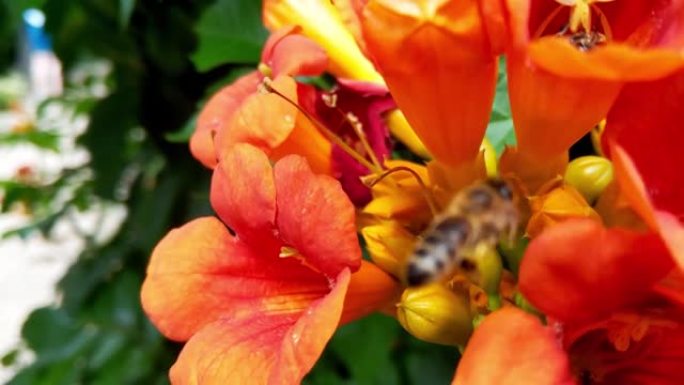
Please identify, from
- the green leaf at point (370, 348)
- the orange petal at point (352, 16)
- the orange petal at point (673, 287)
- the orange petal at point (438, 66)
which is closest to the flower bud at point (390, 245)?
the orange petal at point (438, 66)

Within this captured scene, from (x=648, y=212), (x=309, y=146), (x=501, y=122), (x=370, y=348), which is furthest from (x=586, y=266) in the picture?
(x=370, y=348)

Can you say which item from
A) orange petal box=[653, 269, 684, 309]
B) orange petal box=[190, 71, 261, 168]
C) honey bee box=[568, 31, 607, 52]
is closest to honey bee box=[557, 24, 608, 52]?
honey bee box=[568, 31, 607, 52]

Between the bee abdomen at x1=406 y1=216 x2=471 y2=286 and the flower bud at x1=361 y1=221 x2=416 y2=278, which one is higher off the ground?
the bee abdomen at x1=406 y1=216 x2=471 y2=286

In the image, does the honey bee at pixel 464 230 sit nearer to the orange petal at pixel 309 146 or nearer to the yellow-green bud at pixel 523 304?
the yellow-green bud at pixel 523 304

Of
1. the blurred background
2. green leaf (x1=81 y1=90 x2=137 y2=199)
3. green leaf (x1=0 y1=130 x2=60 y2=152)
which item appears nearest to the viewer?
the blurred background

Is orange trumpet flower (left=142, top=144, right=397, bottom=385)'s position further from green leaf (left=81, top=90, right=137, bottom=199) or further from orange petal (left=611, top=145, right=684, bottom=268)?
green leaf (left=81, top=90, right=137, bottom=199)

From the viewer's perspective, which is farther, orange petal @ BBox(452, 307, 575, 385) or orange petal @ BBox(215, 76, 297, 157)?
orange petal @ BBox(215, 76, 297, 157)

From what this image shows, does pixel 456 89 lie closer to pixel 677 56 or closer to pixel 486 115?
pixel 486 115

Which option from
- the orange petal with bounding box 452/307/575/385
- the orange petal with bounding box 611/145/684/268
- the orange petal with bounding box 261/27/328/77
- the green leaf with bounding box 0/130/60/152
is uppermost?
the orange petal with bounding box 611/145/684/268
